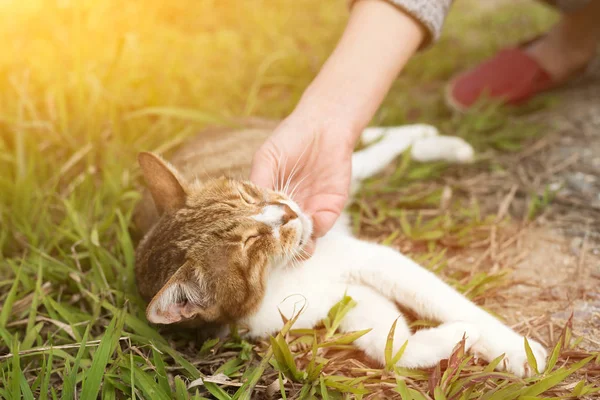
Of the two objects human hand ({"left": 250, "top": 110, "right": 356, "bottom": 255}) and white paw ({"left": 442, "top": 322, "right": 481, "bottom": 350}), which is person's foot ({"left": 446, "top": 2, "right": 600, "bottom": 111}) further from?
white paw ({"left": 442, "top": 322, "right": 481, "bottom": 350})

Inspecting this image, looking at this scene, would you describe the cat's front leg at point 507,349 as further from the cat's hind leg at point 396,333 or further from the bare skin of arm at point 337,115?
the bare skin of arm at point 337,115

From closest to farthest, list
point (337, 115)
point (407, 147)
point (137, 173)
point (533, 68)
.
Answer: point (337, 115) < point (137, 173) < point (407, 147) < point (533, 68)

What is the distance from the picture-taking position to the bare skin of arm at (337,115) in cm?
184

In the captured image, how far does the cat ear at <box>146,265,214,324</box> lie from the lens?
1395 mm

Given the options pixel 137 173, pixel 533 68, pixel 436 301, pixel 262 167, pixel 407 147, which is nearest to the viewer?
pixel 436 301

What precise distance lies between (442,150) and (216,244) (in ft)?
5.10

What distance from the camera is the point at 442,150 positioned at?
8.83ft

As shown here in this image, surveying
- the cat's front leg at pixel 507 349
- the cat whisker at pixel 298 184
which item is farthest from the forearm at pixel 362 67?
the cat's front leg at pixel 507 349

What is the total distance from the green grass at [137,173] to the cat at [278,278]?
9 cm

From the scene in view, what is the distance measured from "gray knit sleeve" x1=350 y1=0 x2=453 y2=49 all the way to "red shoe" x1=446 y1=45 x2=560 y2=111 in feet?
3.78

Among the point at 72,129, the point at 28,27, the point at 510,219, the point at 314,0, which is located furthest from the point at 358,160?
the point at 314,0

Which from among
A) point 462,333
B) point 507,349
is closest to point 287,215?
point 462,333

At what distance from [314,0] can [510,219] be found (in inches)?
136

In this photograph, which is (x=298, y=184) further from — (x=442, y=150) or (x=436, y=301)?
(x=442, y=150)
